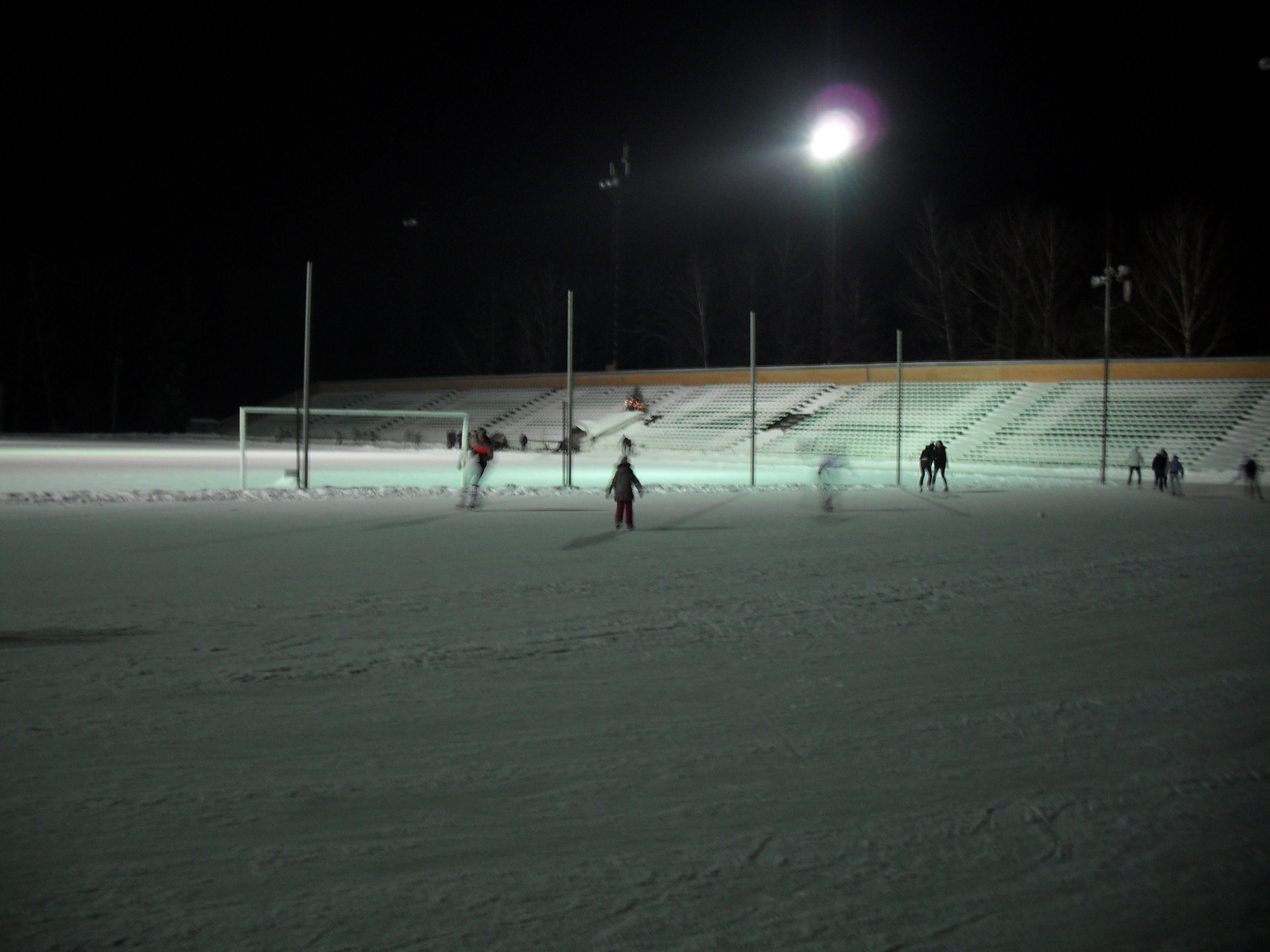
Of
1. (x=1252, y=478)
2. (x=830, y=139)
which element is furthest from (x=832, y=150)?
(x=1252, y=478)

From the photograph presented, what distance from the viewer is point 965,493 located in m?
27.4

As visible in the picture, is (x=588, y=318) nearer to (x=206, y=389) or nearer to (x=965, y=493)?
(x=206, y=389)

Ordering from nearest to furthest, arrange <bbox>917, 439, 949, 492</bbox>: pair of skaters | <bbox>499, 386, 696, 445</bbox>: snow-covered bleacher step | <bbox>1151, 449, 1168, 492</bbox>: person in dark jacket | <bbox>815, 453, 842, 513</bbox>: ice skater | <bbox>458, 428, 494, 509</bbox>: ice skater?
1. <bbox>458, 428, 494, 509</bbox>: ice skater
2. <bbox>815, 453, 842, 513</bbox>: ice skater
3. <bbox>917, 439, 949, 492</bbox>: pair of skaters
4. <bbox>1151, 449, 1168, 492</bbox>: person in dark jacket
5. <bbox>499, 386, 696, 445</bbox>: snow-covered bleacher step

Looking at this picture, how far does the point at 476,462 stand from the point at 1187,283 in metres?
42.4

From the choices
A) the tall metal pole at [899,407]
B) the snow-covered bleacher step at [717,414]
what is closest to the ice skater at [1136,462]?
the tall metal pole at [899,407]

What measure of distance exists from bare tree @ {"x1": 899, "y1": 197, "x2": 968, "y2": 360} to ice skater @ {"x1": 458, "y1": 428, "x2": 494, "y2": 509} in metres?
45.0

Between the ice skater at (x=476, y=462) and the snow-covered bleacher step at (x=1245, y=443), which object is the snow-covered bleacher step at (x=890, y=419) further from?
the ice skater at (x=476, y=462)

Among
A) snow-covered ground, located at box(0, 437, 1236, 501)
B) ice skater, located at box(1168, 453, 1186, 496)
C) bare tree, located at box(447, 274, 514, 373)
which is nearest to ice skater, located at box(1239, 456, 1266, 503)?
ice skater, located at box(1168, 453, 1186, 496)

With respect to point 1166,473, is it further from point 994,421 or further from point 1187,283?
point 1187,283

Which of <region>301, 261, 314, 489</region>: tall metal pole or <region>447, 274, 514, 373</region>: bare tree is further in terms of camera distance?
<region>447, 274, 514, 373</region>: bare tree

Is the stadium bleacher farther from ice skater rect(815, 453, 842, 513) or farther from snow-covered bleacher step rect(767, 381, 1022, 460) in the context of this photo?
ice skater rect(815, 453, 842, 513)

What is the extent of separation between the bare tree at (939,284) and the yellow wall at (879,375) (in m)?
7.19

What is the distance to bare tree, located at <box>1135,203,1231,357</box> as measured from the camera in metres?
51.0

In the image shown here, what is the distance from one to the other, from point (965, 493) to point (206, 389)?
7862 centimetres
